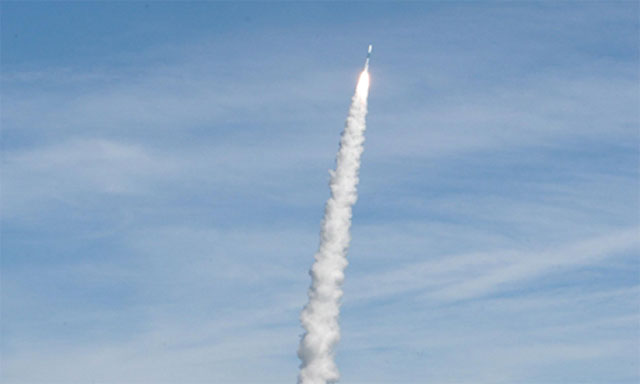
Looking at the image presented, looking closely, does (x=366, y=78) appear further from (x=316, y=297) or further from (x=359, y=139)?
(x=316, y=297)

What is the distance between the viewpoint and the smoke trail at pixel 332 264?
304 ft

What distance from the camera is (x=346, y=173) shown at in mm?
94500

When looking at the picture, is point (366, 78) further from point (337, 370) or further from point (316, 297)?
point (337, 370)

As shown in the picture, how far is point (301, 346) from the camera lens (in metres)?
93.7

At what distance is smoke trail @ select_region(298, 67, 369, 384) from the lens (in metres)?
92.7

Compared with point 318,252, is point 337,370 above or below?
below

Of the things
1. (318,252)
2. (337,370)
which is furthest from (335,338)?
(318,252)

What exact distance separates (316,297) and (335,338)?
19.1 feet

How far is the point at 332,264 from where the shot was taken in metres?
95.2

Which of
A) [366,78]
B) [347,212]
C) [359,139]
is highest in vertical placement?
[366,78]

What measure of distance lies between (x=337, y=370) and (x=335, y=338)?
4.27m

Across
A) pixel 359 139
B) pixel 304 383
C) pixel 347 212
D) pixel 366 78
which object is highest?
pixel 366 78

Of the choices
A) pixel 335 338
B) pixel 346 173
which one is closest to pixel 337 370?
pixel 335 338

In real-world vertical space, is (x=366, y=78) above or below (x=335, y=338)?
above
